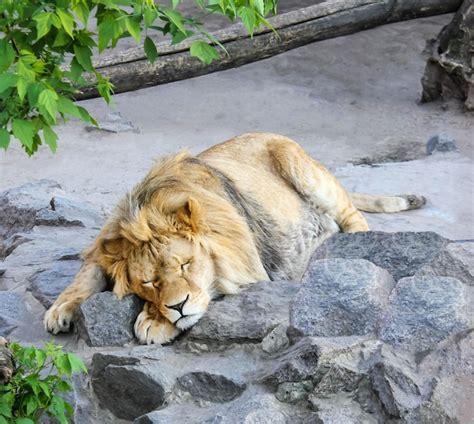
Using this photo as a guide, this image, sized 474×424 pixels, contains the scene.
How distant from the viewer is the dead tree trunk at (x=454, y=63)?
9539mm

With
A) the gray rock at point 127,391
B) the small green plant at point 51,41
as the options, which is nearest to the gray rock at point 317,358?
the gray rock at point 127,391

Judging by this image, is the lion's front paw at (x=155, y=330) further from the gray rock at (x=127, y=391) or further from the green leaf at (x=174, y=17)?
the green leaf at (x=174, y=17)

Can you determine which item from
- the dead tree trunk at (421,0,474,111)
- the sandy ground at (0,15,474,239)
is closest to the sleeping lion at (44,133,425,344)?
the sandy ground at (0,15,474,239)

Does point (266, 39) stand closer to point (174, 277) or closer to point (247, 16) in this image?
point (174, 277)

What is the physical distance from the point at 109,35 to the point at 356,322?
4.67 feet

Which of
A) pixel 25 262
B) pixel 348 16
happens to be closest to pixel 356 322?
pixel 25 262

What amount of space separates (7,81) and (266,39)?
20.4ft

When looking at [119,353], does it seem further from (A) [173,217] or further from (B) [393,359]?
(B) [393,359]

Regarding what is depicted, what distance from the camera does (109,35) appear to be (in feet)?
10.2

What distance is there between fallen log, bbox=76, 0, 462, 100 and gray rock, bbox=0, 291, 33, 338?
3.74 metres

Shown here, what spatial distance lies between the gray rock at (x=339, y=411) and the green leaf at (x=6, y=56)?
154 cm

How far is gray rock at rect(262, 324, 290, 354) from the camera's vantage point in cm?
385

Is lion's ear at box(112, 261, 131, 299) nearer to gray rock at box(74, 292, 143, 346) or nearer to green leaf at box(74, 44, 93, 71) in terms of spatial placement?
gray rock at box(74, 292, 143, 346)

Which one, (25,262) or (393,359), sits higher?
(393,359)
